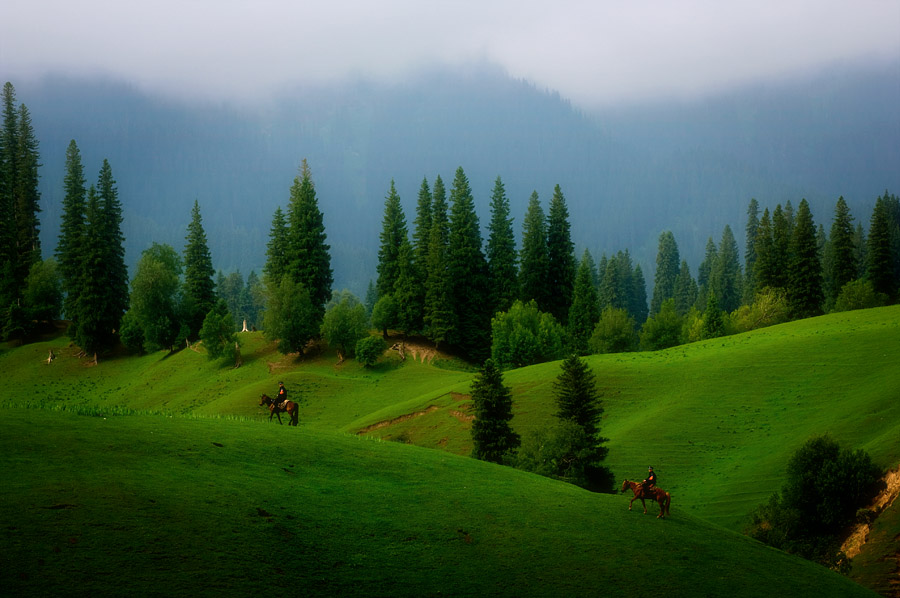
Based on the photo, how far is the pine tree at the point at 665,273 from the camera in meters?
180

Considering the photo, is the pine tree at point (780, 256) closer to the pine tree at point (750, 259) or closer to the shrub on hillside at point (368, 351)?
the pine tree at point (750, 259)

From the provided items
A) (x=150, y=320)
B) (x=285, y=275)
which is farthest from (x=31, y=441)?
(x=150, y=320)

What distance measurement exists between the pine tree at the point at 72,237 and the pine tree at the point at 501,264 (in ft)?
189

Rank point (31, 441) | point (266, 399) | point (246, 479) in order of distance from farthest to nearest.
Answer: point (266, 399), point (246, 479), point (31, 441)

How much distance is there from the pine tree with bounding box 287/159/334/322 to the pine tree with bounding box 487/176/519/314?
2330 cm

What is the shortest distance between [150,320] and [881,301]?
100 meters

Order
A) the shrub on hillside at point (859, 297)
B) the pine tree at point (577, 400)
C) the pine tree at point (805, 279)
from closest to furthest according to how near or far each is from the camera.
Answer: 1. the pine tree at point (577, 400)
2. the shrub on hillside at point (859, 297)
3. the pine tree at point (805, 279)

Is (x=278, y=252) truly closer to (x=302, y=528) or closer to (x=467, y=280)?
(x=467, y=280)

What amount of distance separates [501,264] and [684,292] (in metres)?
75.1

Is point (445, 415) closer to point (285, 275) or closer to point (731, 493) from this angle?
point (731, 493)

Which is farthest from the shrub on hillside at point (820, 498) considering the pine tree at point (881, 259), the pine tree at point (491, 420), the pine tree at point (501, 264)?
the pine tree at point (881, 259)

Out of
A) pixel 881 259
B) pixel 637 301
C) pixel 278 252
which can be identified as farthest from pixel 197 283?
pixel 637 301

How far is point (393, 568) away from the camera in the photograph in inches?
731

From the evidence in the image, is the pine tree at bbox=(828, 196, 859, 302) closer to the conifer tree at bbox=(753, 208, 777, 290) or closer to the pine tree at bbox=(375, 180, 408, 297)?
the conifer tree at bbox=(753, 208, 777, 290)
